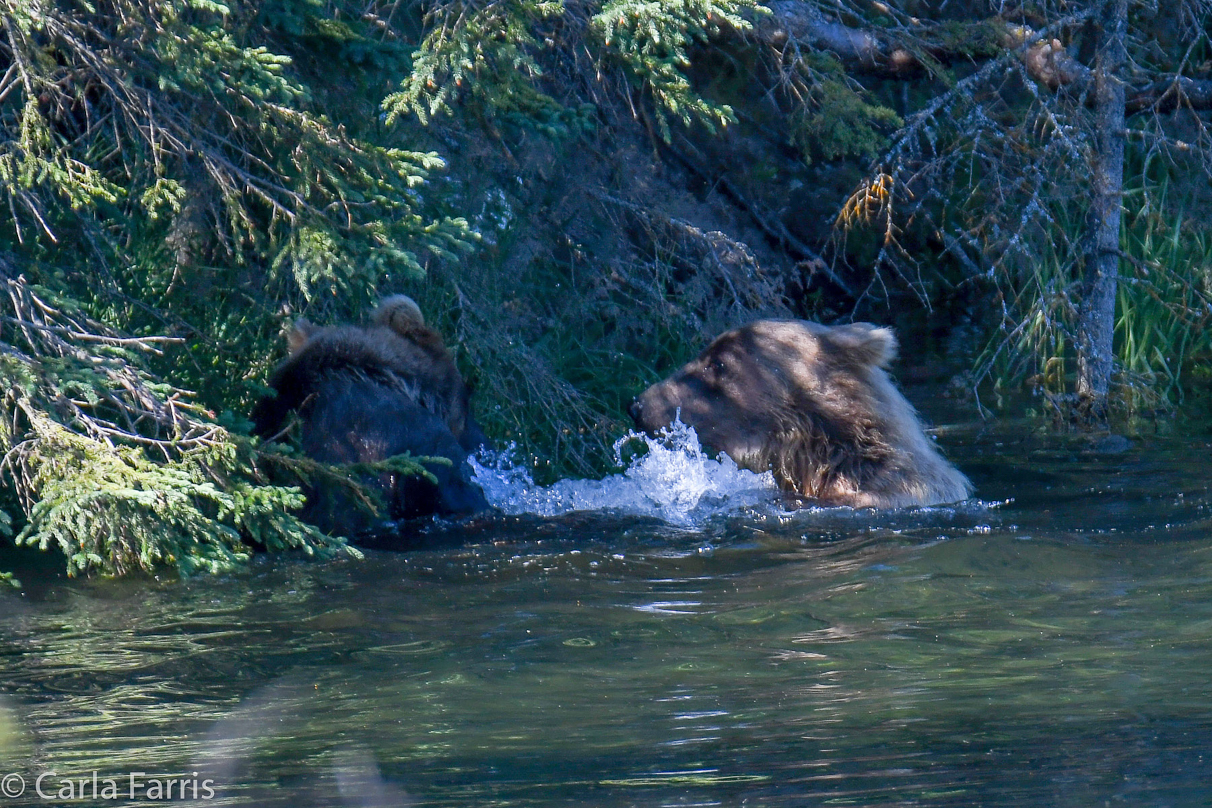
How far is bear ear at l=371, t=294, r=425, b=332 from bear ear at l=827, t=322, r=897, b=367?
6.79 ft

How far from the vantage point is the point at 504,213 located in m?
8.13

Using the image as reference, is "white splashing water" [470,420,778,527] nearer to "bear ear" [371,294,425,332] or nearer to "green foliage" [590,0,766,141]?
"bear ear" [371,294,425,332]

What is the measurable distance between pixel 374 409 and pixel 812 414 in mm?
2171

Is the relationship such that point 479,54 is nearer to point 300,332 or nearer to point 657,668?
point 300,332

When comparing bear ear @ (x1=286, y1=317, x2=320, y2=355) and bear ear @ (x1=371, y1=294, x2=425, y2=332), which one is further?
bear ear @ (x1=371, y1=294, x2=425, y2=332)

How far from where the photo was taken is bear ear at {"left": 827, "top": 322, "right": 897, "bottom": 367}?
262 inches

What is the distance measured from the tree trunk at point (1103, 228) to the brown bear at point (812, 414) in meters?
2.41

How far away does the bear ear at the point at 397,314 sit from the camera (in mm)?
6449

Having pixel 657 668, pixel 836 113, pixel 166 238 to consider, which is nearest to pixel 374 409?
pixel 166 238

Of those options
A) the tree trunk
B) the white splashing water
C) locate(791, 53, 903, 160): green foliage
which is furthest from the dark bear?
the tree trunk

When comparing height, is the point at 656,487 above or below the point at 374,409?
below

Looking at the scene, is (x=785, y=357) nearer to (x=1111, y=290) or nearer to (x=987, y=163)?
(x=1111, y=290)

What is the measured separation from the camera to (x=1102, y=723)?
310 centimetres

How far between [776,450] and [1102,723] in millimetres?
3678
